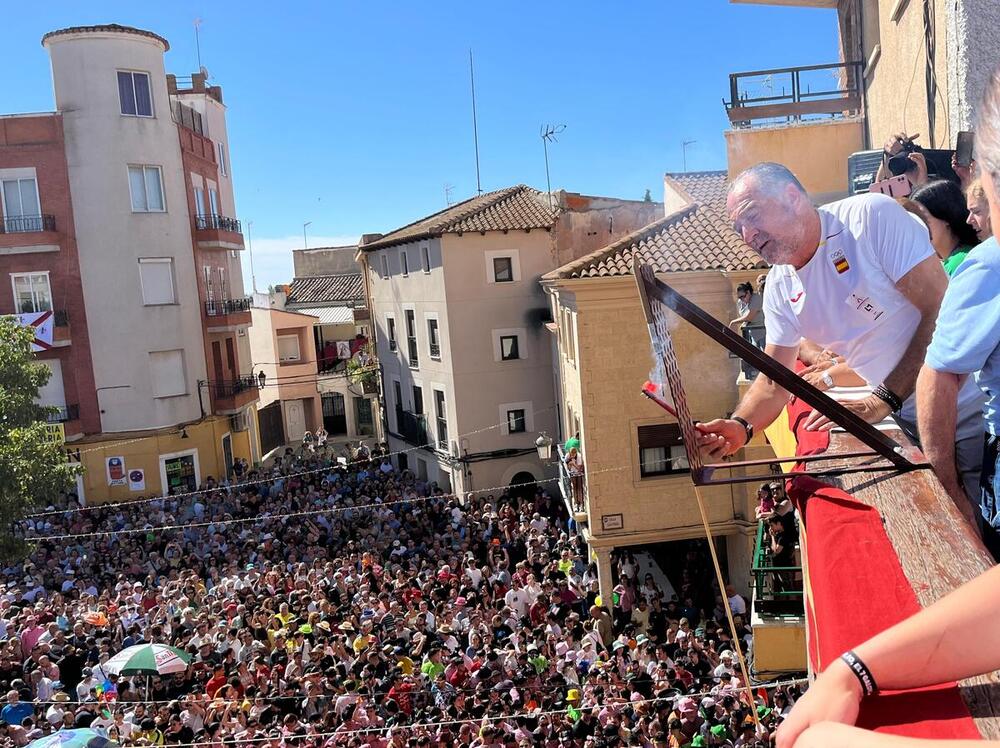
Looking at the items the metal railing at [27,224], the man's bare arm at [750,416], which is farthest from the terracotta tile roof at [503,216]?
the man's bare arm at [750,416]

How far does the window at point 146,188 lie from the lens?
2717cm

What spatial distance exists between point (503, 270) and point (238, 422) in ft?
37.5

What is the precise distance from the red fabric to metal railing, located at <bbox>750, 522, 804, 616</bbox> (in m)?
4.90

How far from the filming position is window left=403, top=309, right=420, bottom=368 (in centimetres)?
2906

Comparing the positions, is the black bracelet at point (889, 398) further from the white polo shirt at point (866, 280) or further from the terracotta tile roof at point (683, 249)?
the terracotta tile roof at point (683, 249)

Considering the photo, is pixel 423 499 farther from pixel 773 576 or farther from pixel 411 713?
pixel 773 576

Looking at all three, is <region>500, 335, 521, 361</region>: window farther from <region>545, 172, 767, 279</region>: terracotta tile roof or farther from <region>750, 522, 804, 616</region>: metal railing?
<region>750, 522, 804, 616</region>: metal railing

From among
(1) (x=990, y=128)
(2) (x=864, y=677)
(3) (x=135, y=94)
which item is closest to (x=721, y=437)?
(2) (x=864, y=677)

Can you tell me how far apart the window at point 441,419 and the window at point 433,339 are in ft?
3.71

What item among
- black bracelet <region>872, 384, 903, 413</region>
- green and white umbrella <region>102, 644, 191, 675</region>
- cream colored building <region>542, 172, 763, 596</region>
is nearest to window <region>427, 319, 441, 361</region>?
cream colored building <region>542, 172, 763, 596</region>

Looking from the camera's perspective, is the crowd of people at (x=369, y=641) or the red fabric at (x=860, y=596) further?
the crowd of people at (x=369, y=641)

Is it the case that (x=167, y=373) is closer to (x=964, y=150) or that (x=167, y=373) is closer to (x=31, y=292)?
(x=31, y=292)

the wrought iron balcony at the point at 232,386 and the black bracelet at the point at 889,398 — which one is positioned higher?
the black bracelet at the point at 889,398

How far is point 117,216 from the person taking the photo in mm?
26797
